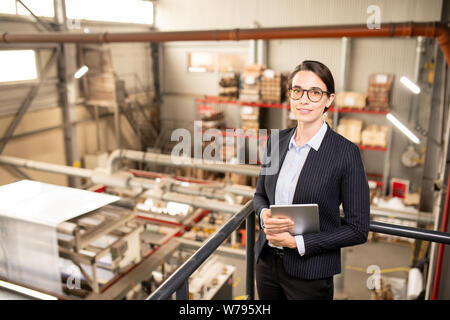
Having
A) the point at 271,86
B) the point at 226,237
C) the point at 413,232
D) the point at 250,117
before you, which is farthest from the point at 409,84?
the point at 226,237

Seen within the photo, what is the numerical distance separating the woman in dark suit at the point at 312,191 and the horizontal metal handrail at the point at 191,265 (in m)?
0.18

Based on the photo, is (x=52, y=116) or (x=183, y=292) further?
(x=52, y=116)

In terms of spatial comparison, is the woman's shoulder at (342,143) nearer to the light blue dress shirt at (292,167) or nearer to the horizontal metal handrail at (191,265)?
the light blue dress shirt at (292,167)

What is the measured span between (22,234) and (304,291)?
2.13 metres

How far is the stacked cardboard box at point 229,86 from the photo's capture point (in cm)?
1090

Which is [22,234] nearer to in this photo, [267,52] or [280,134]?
[280,134]

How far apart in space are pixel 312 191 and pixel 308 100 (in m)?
0.43

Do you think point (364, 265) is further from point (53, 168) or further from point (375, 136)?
point (53, 168)

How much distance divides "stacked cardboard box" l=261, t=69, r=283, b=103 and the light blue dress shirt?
8245 millimetres

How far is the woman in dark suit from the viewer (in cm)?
173

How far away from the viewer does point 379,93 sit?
920 cm

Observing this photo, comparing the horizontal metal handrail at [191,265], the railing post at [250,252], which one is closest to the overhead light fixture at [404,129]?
the railing post at [250,252]

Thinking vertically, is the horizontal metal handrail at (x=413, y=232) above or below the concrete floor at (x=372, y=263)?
above

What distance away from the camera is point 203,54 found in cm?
1238
